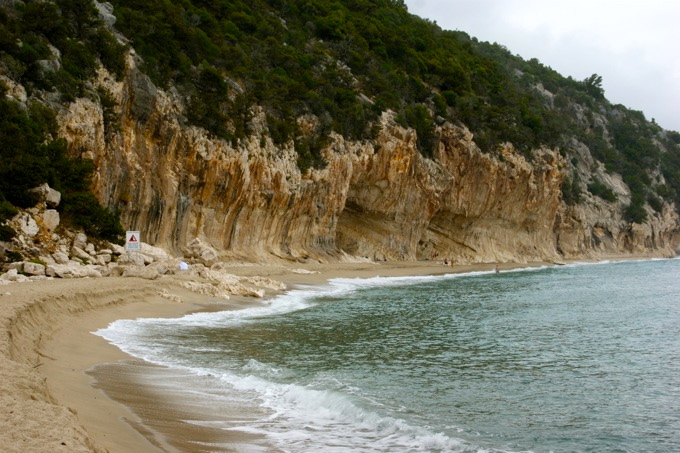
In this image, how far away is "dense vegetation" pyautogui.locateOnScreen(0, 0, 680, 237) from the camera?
989 inches

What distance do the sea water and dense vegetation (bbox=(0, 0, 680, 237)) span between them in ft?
46.9

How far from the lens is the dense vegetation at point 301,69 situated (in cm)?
2511

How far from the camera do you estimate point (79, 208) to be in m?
21.0

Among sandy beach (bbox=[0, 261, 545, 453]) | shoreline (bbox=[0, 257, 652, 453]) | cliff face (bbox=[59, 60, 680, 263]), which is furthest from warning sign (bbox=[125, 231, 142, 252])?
cliff face (bbox=[59, 60, 680, 263])

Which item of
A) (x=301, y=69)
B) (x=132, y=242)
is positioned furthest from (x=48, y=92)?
(x=301, y=69)

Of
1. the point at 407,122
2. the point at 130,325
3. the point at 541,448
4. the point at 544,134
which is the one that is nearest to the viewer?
the point at 541,448

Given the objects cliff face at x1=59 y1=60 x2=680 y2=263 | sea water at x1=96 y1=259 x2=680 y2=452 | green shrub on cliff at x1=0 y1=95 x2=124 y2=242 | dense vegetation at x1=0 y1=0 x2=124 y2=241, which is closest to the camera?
sea water at x1=96 y1=259 x2=680 y2=452

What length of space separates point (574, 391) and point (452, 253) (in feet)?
166

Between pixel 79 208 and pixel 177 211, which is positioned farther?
pixel 177 211

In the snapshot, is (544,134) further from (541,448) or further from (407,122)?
(541,448)

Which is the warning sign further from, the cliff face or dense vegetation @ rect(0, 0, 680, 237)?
dense vegetation @ rect(0, 0, 680, 237)

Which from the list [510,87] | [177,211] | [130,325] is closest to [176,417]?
[130,325]

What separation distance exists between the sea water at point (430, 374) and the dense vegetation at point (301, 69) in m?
14.3

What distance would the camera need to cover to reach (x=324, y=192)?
138 ft
